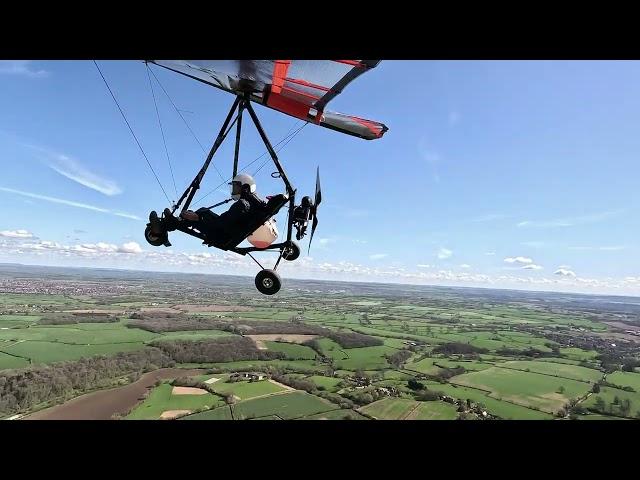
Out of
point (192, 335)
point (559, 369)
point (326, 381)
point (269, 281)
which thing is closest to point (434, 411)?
point (326, 381)

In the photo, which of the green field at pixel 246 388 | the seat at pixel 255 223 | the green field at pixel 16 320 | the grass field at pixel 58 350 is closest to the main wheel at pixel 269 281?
the seat at pixel 255 223

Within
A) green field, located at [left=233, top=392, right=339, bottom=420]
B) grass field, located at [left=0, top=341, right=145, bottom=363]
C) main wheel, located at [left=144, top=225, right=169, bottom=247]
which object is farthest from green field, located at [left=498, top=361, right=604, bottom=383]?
main wheel, located at [left=144, top=225, right=169, bottom=247]

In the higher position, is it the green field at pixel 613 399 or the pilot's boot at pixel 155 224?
the pilot's boot at pixel 155 224

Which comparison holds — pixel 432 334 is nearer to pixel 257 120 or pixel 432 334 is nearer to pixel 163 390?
pixel 163 390

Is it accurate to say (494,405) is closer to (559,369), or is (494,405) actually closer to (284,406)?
(284,406)

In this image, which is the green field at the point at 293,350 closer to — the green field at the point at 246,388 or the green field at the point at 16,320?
the green field at the point at 246,388
